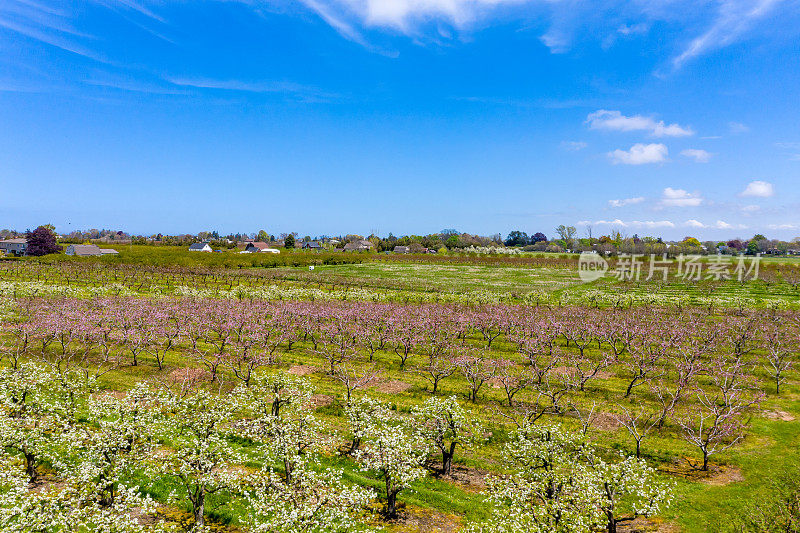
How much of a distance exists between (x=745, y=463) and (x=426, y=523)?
50.6 feet

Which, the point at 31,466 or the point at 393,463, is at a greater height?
the point at 393,463

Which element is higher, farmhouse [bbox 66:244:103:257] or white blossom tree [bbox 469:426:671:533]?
farmhouse [bbox 66:244:103:257]

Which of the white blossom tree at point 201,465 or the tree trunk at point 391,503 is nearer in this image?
the white blossom tree at point 201,465

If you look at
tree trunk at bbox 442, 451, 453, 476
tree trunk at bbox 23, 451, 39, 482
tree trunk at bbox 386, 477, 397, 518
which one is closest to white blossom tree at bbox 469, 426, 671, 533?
tree trunk at bbox 442, 451, 453, 476

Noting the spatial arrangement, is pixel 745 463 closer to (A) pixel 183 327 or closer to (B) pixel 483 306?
(B) pixel 483 306

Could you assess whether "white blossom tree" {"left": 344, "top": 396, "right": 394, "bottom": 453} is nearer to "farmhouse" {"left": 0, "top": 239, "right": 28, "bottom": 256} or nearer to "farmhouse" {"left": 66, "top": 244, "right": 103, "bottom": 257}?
"farmhouse" {"left": 66, "top": 244, "right": 103, "bottom": 257}

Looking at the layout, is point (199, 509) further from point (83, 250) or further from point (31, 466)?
point (83, 250)

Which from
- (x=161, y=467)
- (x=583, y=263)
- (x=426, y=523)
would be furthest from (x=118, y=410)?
(x=583, y=263)

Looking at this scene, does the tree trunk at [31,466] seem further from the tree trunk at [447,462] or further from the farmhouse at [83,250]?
the farmhouse at [83,250]

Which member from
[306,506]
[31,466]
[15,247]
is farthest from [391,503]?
[15,247]

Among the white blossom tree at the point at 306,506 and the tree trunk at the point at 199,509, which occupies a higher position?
the white blossom tree at the point at 306,506

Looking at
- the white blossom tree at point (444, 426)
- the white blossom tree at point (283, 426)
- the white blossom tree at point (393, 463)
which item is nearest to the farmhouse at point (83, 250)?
the white blossom tree at point (283, 426)

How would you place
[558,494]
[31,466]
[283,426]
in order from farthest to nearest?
[283,426], [31,466], [558,494]

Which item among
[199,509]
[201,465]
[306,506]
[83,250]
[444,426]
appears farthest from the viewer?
[83,250]
